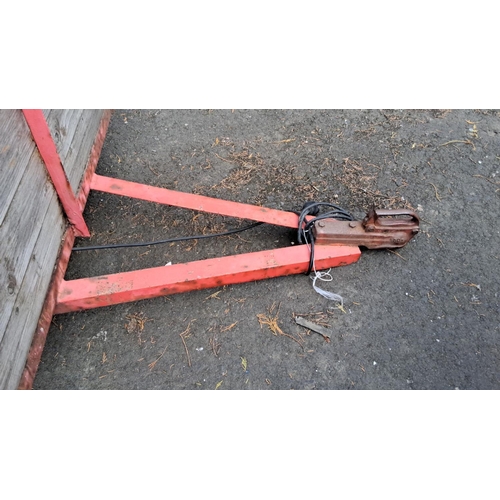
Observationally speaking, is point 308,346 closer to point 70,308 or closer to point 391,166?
point 70,308

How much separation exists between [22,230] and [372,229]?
6.76 ft

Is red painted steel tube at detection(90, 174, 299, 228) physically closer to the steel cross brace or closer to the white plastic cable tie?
the steel cross brace

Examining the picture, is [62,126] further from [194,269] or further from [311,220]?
[311,220]

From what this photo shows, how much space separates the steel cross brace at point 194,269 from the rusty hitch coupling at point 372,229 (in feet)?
0.22

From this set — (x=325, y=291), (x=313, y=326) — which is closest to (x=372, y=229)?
(x=325, y=291)

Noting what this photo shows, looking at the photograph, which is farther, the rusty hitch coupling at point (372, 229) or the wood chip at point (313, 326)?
the rusty hitch coupling at point (372, 229)

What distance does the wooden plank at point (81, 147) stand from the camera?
116 inches

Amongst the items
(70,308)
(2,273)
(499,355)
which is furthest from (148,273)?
(499,355)

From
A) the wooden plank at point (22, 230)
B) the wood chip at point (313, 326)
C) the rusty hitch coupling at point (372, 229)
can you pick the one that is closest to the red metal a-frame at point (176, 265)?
the rusty hitch coupling at point (372, 229)

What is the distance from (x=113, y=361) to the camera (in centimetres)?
271

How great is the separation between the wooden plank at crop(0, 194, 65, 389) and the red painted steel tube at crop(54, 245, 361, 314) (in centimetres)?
17

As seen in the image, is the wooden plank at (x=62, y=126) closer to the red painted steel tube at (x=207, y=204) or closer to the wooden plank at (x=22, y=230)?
the wooden plank at (x=22, y=230)

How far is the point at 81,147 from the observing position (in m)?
3.15

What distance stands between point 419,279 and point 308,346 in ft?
3.05
